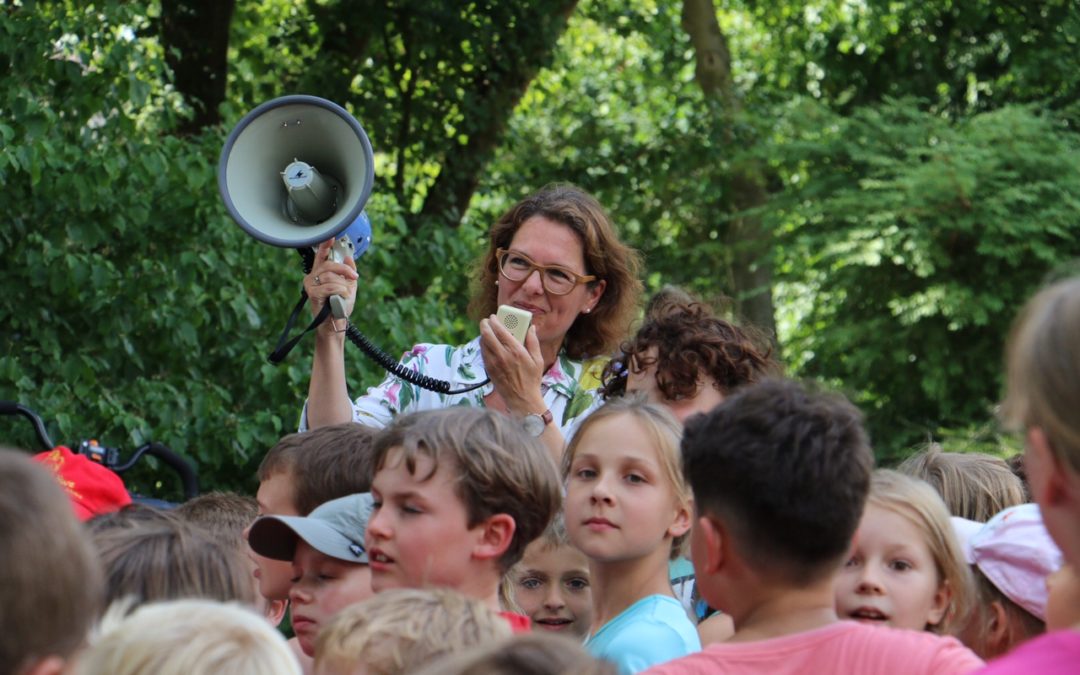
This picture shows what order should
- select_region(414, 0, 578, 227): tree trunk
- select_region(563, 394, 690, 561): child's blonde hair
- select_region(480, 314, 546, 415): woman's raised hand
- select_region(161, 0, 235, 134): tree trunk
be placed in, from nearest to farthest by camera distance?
1. select_region(563, 394, 690, 561): child's blonde hair
2. select_region(480, 314, 546, 415): woman's raised hand
3. select_region(161, 0, 235, 134): tree trunk
4. select_region(414, 0, 578, 227): tree trunk

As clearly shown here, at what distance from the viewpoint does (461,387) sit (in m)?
4.16

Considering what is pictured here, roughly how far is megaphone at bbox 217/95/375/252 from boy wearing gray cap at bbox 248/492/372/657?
120 centimetres

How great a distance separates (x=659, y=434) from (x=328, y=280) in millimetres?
1267

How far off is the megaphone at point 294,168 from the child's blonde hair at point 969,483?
173 centimetres

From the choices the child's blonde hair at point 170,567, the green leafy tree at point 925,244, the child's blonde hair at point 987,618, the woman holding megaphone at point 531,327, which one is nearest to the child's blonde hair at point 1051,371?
the child's blonde hair at point 987,618

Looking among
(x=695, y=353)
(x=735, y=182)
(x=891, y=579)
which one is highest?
(x=735, y=182)

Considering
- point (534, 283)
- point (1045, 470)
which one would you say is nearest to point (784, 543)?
point (1045, 470)

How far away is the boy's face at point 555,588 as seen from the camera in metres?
3.65

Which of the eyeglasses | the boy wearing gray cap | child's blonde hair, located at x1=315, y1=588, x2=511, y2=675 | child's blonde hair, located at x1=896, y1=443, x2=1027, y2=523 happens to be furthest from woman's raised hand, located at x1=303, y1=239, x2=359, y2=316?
child's blonde hair, located at x1=315, y1=588, x2=511, y2=675

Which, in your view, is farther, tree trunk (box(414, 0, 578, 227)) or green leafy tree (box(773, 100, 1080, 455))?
tree trunk (box(414, 0, 578, 227))

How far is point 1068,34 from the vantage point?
10.2 metres

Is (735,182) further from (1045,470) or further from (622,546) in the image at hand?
(1045,470)

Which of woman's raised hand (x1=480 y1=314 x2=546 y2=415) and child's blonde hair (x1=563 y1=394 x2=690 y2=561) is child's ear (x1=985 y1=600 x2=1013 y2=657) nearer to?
child's blonde hair (x1=563 y1=394 x2=690 y2=561)

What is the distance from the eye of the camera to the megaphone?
4.16 m
